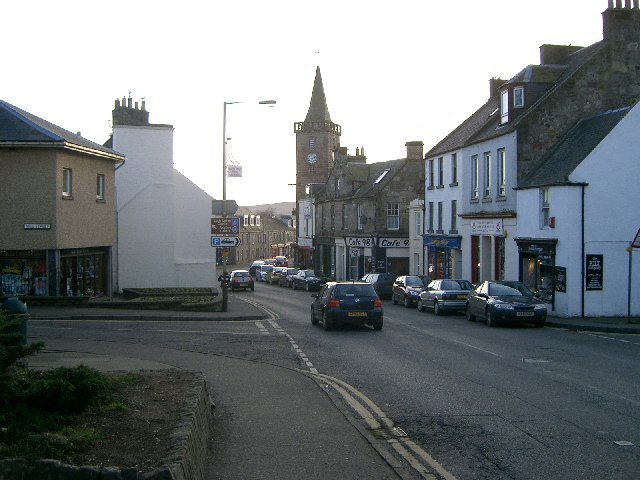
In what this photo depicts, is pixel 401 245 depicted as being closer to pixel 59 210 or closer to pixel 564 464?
pixel 59 210

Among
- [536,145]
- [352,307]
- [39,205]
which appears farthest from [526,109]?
[39,205]

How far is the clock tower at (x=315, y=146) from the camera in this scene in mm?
91438

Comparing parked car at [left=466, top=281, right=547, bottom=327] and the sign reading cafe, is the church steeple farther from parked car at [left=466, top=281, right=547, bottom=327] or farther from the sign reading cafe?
parked car at [left=466, top=281, right=547, bottom=327]

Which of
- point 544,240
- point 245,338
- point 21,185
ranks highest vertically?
point 21,185

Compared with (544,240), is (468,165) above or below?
above

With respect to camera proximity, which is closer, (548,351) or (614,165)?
(548,351)

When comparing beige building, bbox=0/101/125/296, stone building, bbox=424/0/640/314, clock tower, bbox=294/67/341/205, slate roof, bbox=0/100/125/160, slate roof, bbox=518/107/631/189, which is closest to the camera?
slate roof, bbox=0/100/125/160

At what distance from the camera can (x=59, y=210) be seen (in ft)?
90.6

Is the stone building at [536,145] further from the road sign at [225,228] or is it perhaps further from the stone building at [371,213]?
the stone building at [371,213]

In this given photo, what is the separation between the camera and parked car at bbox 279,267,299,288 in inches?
2527

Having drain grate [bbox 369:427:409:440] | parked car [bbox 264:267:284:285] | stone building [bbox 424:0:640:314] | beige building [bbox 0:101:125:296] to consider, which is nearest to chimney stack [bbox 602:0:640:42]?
stone building [bbox 424:0:640:314]

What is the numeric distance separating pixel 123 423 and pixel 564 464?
466cm

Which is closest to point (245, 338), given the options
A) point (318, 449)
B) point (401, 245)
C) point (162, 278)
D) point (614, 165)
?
point (318, 449)

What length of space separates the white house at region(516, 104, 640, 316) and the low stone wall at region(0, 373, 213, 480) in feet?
71.9
